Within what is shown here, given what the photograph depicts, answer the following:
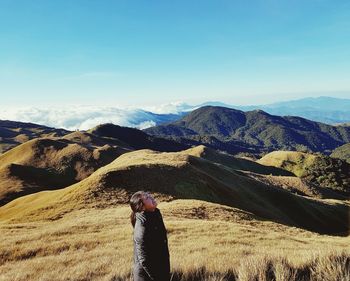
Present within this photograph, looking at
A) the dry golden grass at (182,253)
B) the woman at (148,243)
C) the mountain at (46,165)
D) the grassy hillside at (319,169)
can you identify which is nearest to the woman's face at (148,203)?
the woman at (148,243)

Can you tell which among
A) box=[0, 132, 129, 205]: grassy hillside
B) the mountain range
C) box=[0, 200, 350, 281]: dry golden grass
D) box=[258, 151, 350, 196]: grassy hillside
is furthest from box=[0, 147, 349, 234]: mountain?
box=[258, 151, 350, 196]: grassy hillside

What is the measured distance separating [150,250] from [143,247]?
148 mm

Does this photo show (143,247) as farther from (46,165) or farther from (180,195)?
(46,165)

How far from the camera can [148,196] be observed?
787cm

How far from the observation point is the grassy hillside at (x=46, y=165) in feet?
313

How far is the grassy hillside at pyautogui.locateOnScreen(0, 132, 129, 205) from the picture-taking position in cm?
9531

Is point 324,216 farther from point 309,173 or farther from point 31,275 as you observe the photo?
point 309,173

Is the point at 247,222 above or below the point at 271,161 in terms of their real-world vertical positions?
above

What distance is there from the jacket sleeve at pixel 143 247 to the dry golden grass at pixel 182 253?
2115 mm

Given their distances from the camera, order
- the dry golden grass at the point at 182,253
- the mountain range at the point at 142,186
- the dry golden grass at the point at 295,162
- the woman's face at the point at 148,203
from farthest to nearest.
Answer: the dry golden grass at the point at 295,162 < the mountain range at the point at 142,186 < the dry golden grass at the point at 182,253 < the woman's face at the point at 148,203

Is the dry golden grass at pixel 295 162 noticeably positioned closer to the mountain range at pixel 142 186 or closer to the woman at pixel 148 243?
the mountain range at pixel 142 186

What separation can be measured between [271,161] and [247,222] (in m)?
170

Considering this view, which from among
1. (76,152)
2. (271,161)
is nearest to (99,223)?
(76,152)

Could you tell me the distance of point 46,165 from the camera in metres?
123
